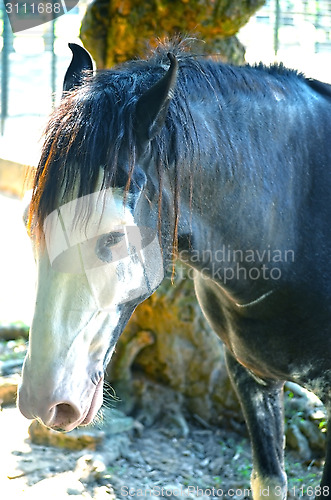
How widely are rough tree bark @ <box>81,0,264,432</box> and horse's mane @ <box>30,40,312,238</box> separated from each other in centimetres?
164

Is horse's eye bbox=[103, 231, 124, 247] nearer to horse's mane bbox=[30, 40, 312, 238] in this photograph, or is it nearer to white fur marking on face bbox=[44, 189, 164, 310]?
white fur marking on face bbox=[44, 189, 164, 310]

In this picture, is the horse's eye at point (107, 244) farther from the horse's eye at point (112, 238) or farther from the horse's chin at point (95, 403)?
the horse's chin at point (95, 403)

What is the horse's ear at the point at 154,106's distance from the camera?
4.97ft

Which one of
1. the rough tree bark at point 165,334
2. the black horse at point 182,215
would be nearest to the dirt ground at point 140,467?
the rough tree bark at point 165,334

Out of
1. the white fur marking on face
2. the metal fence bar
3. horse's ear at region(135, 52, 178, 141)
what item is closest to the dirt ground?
the white fur marking on face

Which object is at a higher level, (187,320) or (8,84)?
(8,84)

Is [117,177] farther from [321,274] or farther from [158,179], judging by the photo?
[321,274]

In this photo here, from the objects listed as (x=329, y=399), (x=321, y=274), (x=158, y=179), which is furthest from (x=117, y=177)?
(x=329, y=399)

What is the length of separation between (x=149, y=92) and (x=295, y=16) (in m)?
5.47

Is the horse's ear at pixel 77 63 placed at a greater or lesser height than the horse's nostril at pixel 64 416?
greater

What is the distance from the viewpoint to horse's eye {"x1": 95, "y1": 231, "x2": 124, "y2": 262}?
5.10 feet

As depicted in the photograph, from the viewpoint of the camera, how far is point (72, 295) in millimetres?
1535

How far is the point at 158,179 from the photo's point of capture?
1639 mm

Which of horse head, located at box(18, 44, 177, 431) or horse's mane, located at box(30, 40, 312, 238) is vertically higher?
horse's mane, located at box(30, 40, 312, 238)
